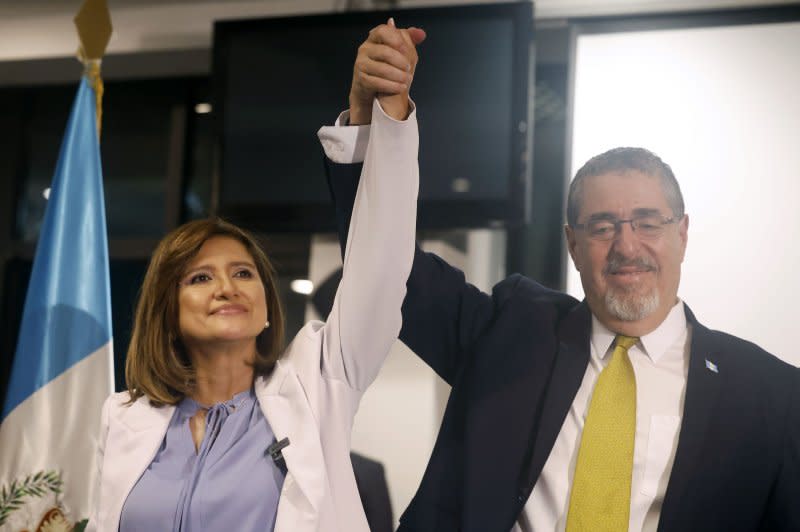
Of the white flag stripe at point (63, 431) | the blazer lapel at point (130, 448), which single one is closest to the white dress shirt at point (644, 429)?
the blazer lapel at point (130, 448)

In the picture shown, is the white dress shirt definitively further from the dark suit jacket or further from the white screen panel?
the white screen panel

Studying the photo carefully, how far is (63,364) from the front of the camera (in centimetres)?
280

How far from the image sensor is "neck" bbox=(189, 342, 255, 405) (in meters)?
1.90

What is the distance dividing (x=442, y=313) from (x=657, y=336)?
444 mm

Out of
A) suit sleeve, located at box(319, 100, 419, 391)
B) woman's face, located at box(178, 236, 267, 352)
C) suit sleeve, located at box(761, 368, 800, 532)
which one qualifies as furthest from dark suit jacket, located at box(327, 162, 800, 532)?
woman's face, located at box(178, 236, 267, 352)

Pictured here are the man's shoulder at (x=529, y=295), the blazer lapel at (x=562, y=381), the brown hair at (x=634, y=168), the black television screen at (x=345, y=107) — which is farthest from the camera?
the black television screen at (x=345, y=107)

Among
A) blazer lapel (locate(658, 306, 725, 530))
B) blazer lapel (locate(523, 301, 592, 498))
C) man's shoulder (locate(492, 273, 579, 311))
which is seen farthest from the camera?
man's shoulder (locate(492, 273, 579, 311))

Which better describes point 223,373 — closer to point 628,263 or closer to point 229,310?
point 229,310

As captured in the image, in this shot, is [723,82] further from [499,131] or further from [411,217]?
[411,217]

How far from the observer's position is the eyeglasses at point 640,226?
1.85 meters

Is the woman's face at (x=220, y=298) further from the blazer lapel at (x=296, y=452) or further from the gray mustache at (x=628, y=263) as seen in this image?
the gray mustache at (x=628, y=263)

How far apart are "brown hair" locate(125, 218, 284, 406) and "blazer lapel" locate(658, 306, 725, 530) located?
0.82 m

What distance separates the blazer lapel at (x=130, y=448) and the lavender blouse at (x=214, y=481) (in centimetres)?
2

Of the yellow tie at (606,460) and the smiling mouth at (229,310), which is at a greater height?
the smiling mouth at (229,310)
